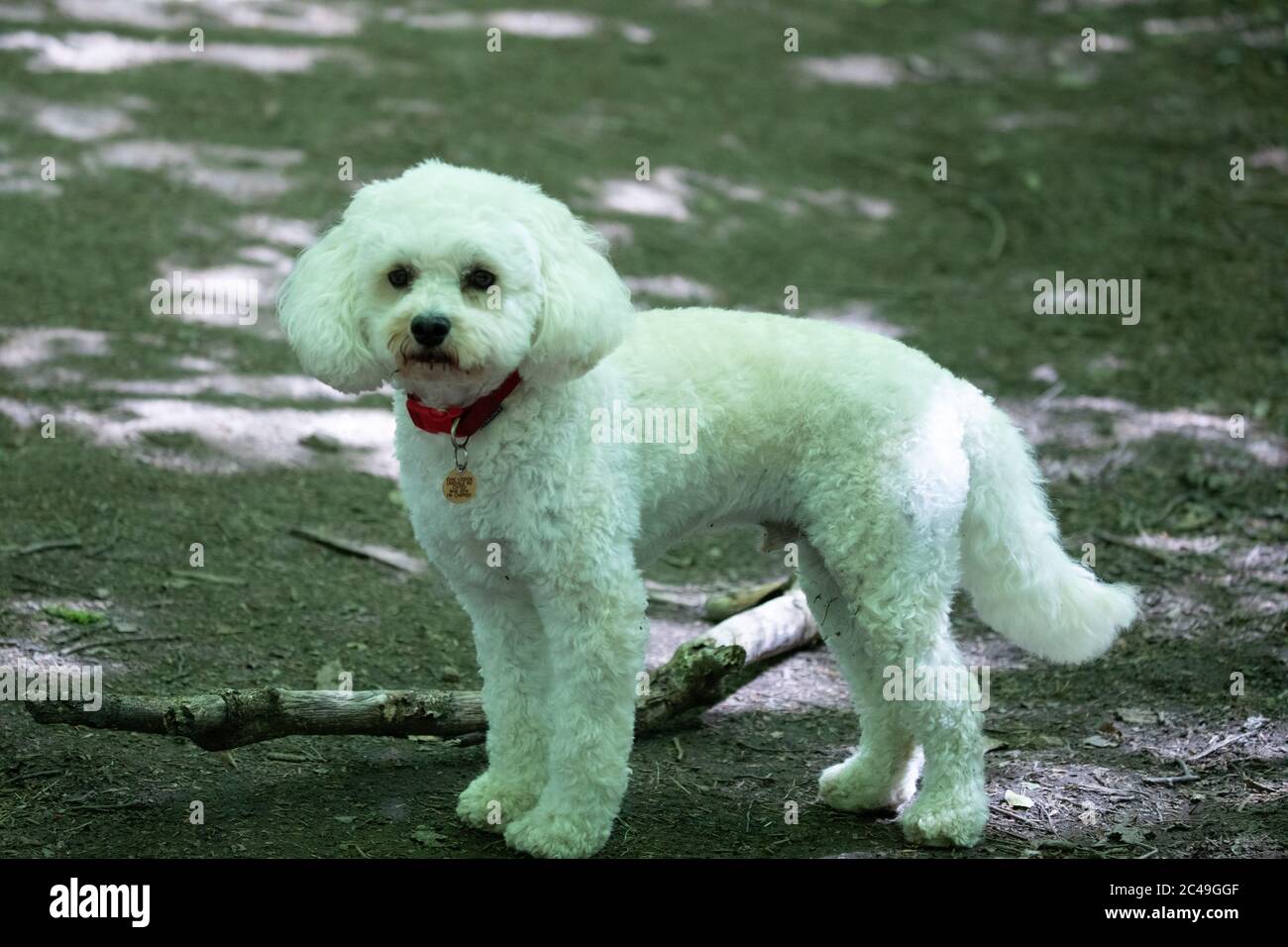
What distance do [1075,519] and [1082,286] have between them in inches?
113

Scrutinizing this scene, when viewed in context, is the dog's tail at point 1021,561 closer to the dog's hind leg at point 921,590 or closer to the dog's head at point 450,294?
the dog's hind leg at point 921,590

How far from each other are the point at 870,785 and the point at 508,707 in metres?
1.08

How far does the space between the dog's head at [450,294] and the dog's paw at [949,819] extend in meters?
1.57

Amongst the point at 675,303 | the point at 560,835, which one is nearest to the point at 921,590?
the point at 560,835

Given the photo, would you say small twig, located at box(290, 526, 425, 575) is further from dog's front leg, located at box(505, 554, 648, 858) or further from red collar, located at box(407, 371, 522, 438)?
red collar, located at box(407, 371, 522, 438)

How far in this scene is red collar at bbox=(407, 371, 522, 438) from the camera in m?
3.64

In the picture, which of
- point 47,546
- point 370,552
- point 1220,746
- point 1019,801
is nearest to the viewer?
point 1019,801

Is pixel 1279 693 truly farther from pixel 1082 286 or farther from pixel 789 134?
pixel 789 134

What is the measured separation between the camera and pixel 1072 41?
1190 centimetres

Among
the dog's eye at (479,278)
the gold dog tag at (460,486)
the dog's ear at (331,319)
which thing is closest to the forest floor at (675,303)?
the gold dog tag at (460,486)

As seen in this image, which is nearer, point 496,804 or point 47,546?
point 496,804

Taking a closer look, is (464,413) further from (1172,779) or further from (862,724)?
(1172,779)

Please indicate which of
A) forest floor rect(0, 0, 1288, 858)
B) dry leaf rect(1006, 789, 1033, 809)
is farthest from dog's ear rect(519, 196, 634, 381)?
dry leaf rect(1006, 789, 1033, 809)

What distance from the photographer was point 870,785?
13.9ft
